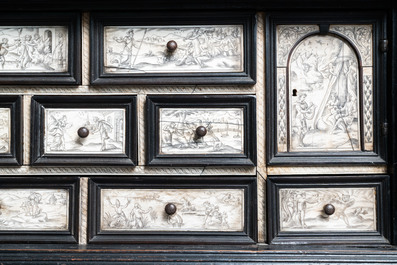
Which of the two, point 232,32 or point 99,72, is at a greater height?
point 232,32

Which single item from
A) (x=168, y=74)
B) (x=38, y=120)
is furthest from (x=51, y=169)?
(x=168, y=74)

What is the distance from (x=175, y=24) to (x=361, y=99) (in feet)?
1.99

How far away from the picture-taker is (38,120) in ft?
4.35

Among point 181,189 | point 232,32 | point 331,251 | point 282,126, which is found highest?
point 232,32

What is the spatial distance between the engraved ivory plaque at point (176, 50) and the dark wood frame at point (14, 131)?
292mm

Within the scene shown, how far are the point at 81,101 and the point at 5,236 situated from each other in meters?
0.47

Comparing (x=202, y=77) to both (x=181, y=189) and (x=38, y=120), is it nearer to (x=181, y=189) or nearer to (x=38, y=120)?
(x=181, y=189)

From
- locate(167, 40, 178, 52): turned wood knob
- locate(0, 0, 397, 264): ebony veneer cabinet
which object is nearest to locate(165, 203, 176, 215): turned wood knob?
locate(0, 0, 397, 264): ebony veneer cabinet

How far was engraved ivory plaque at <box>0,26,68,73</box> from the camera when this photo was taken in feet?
4.39

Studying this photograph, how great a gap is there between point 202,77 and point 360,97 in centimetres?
48

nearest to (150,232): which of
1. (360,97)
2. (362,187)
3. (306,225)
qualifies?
(306,225)

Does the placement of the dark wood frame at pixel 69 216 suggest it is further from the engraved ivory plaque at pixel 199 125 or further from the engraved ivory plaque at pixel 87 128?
the engraved ivory plaque at pixel 199 125

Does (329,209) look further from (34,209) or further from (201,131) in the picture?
(34,209)

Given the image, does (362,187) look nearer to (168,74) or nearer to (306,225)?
(306,225)
